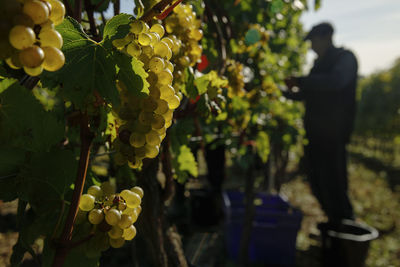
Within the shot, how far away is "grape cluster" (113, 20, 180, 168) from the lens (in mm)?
676

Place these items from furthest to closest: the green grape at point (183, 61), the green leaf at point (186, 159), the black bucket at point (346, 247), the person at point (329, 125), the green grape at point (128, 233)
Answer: the person at point (329, 125), the black bucket at point (346, 247), the green leaf at point (186, 159), the green grape at point (183, 61), the green grape at point (128, 233)

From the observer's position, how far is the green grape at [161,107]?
2.29ft

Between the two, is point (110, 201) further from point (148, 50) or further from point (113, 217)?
point (148, 50)

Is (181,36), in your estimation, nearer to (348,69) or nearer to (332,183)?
(348,69)

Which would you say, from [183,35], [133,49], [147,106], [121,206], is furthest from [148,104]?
[183,35]

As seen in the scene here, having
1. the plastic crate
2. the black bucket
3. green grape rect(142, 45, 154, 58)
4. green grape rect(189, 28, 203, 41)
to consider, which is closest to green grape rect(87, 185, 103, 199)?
green grape rect(142, 45, 154, 58)

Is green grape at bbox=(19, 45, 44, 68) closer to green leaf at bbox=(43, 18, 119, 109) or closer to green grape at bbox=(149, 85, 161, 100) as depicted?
green leaf at bbox=(43, 18, 119, 109)

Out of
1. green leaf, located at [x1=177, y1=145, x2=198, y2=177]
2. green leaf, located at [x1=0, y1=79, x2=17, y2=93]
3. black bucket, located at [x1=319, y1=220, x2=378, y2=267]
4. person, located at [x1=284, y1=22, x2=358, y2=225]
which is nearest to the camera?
green leaf, located at [x1=0, y1=79, x2=17, y2=93]

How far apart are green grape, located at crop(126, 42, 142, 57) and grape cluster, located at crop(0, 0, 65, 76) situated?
0.20 meters

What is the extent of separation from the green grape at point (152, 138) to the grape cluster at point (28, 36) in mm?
262

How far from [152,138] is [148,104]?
0.24 feet

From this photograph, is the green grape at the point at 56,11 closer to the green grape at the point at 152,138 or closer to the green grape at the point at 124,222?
the green grape at the point at 152,138

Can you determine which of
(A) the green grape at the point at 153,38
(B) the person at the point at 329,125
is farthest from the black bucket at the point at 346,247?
(A) the green grape at the point at 153,38

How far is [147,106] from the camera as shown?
27.0 inches
